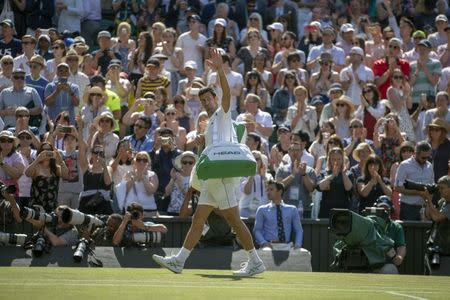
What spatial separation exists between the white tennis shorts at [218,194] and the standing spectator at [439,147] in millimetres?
7076

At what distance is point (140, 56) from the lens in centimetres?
2500

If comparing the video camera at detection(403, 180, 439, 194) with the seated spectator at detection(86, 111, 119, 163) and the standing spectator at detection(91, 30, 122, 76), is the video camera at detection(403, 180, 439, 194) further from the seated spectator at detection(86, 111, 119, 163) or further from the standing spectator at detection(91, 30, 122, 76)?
the standing spectator at detection(91, 30, 122, 76)

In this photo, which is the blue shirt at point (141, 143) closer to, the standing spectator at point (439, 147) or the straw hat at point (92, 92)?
the straw hat at point (92, 92)

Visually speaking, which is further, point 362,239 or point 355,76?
point 355,76

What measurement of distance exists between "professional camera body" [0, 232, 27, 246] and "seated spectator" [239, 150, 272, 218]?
12.3 ft

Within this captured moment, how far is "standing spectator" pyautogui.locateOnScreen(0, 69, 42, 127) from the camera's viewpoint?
21922 mm

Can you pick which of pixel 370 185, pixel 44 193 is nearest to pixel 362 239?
pixel 370 185

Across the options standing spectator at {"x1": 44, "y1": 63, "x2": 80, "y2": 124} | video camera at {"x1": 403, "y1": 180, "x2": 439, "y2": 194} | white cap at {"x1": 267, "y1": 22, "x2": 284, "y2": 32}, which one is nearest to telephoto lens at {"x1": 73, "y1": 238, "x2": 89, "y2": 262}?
video camera at {"x1": 403, "y1": 180, "x2": 439, "y2": 194}

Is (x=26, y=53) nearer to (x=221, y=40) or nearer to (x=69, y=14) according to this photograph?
(x=69, y=14)

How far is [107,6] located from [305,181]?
32.7 feet

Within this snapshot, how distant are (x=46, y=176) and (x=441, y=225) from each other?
5.24 m

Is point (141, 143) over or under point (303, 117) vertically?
under

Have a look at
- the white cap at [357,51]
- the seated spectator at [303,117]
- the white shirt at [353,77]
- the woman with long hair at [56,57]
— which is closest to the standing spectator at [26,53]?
the woman with long hair at [56,57]

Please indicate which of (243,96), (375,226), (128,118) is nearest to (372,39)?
(243,96)
